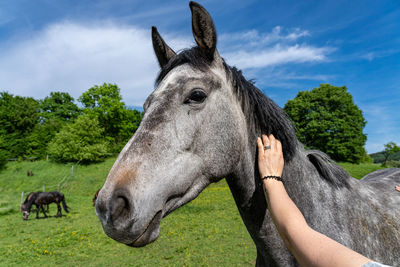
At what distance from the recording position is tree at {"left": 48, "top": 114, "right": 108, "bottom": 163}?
3247 cm

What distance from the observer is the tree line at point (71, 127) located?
3553cm

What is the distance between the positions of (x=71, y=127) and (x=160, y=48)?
39.9 m

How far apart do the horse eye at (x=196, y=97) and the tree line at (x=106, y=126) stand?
2184cm

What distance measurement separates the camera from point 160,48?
212 cm

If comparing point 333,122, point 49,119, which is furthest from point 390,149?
point 49,119

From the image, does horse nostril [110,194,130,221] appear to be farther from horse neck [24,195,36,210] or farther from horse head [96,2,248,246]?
horse neck [24,195,36,210]

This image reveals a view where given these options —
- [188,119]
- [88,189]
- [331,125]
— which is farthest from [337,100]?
[188,119]

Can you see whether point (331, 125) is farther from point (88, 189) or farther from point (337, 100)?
point (88, 189)

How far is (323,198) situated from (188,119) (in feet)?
4.52

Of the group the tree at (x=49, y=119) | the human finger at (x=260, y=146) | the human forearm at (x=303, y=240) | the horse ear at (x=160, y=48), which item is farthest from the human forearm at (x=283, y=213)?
the tree at (x=49, y=119)

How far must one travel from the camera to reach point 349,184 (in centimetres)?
223

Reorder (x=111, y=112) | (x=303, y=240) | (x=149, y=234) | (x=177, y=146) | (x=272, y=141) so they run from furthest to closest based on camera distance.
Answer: (x=111, y=112) → (x=272, y=141) → (x=177, y=146) → (x=149, y=234) → (x=303, y=240)

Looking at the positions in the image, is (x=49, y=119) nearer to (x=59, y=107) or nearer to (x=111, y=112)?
(x=59, y=107)

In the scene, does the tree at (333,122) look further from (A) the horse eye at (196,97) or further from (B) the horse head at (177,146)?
(A) the horse eye at (196,97)
